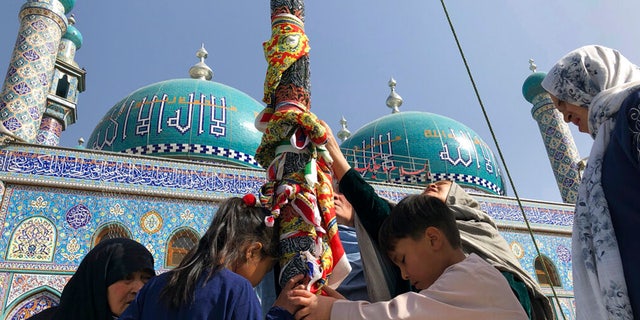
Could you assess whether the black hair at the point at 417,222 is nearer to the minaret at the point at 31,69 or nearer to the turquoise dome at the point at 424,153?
the minaret at the point at 31,69

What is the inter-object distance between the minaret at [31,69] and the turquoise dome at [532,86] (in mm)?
9728

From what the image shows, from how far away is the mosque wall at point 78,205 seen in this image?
5.91 m

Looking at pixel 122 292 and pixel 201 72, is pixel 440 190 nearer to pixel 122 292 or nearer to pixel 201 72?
pixel 122 292

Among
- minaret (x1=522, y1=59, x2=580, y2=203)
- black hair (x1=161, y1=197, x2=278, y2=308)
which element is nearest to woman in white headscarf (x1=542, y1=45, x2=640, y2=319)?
black hair (x1=161, y1=197, x2=278, y2=308)

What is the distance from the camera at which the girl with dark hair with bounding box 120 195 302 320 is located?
115cm

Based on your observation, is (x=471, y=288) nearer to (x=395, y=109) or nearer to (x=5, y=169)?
(x=5, y=169)

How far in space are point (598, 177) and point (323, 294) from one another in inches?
27.9

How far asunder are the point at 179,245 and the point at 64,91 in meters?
6.82

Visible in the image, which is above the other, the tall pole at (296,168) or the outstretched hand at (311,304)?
the tall pole at (296,168)

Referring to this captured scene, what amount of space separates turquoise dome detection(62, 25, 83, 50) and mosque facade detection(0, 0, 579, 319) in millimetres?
36

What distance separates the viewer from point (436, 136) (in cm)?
1091

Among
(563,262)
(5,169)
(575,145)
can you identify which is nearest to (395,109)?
(575,145)

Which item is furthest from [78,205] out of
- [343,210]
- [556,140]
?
[556,140]

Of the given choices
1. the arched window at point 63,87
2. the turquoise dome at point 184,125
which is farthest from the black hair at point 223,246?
the arched window at point 63,87
